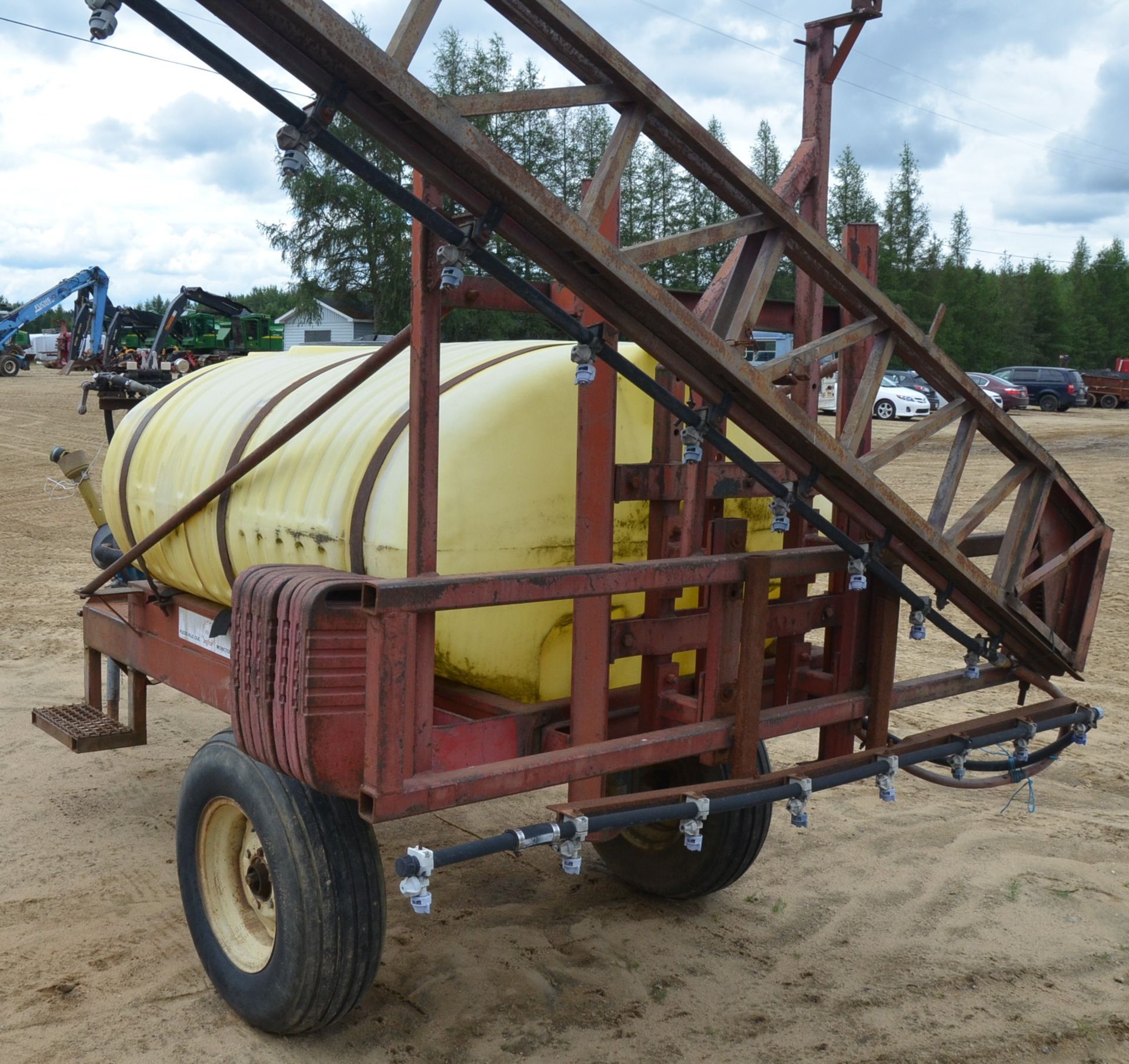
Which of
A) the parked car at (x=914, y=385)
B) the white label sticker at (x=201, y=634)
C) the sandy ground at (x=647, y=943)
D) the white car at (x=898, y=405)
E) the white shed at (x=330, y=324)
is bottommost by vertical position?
the sandy ground at (x=647, y=943)

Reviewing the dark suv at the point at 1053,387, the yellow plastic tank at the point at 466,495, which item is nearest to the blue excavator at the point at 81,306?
the dark suv at the point at 1053,387

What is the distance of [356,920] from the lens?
121 inches

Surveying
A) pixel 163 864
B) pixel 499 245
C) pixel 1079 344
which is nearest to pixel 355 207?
pixel 499 245

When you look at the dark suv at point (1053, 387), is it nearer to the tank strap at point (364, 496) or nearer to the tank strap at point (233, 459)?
the tank strap at point (233, 459)

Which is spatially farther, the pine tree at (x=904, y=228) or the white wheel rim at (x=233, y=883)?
the pine tree at (x=904, y=228)

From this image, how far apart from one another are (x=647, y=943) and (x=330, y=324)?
1949 inches

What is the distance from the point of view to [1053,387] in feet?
117

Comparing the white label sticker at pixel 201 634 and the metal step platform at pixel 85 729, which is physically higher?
the white label sticker at pixel 201 634

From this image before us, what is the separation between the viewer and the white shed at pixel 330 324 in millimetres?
47031

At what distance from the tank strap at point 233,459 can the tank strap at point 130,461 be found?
31.2 inches

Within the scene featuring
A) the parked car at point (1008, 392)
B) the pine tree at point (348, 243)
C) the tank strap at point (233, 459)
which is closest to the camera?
the tank strap at point (233, 459)

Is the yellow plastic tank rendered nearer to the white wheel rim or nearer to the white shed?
the white wheel rim

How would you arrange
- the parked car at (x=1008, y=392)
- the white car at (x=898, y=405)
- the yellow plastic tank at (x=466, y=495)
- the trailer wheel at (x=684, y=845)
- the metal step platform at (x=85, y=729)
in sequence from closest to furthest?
the yellow plastic tank at (x=466, y=495), the trailer wheel at (x=684, y=845), the metal step platform at (x=85, y=729), the white car at (x=898, y=405), the parked car at (x=1008, y=392)

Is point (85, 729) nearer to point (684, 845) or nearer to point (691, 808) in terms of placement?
point (684, 845)
